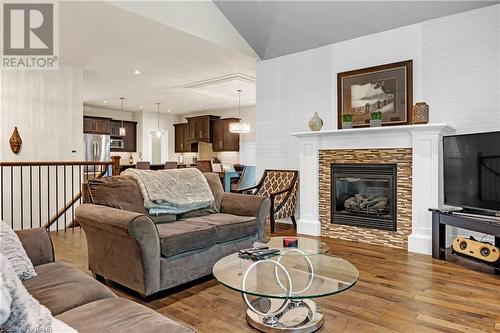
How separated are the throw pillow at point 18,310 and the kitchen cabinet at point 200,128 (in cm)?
935

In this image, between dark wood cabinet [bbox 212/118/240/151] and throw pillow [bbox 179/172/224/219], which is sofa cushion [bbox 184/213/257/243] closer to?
throw pillow [bbox 179/172/224/219]

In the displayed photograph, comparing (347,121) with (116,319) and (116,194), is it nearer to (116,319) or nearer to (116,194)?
(116,194)

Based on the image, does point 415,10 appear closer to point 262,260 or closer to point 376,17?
point 376,17

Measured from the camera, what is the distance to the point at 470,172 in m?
3.49

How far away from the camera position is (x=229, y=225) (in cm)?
313

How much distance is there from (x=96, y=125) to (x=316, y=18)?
7320 mm

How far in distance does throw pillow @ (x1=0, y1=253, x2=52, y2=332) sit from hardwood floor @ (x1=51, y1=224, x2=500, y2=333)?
1.36 m

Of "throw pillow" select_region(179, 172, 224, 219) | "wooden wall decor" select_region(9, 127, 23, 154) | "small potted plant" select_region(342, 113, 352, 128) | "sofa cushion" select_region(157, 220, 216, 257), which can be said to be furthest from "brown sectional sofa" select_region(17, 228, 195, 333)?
"wooden wall decor" select_region(9, 127, 23, 154)

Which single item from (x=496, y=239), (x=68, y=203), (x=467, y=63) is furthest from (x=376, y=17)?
(x=68, y=203)

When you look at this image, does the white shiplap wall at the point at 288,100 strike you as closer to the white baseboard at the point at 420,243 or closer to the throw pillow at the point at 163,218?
the white baseboard at the point at 420,243

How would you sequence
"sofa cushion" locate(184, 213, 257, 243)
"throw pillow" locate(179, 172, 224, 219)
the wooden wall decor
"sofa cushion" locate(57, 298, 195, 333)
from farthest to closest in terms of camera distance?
the wooden wall decor < "throw pillow" locate(179, 172, 224, 219) < "sofa cushion" locate(184, 213, 257, 243) < "sofa cushion" locate(57, 298, 195, 333)

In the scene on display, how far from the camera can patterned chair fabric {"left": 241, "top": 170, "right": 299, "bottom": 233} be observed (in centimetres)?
480

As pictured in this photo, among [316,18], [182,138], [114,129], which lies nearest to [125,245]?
[316,18]

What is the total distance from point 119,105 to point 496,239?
918cm
